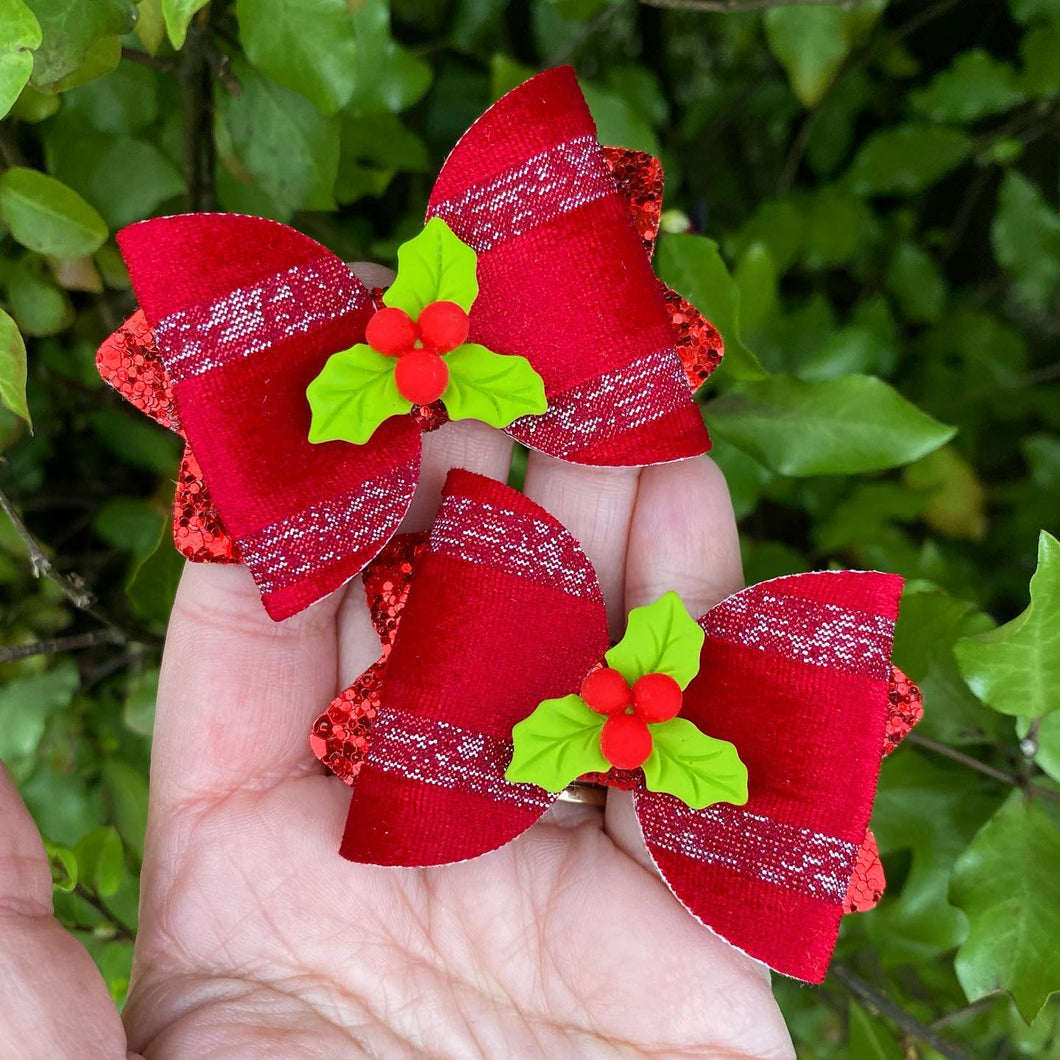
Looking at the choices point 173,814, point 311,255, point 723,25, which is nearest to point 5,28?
point 311,255

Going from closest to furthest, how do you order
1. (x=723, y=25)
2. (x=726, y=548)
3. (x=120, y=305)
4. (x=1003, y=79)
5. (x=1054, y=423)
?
(x=726, y=548), (x=120, y=305), (x=1003, y=79), (x=723, y=25), (x=1054, y=423)

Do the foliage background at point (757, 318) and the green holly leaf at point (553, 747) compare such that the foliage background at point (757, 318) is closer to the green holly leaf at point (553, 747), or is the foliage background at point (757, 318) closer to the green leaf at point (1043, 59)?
the green leaf at point (1043, 59)

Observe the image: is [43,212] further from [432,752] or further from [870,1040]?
[870,1040]

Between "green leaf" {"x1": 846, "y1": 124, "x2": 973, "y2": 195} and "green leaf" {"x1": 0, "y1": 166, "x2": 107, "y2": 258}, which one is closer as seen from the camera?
"green leaf" {"x1": 0, "y1": 166, "x2": 107, "y2": 258}

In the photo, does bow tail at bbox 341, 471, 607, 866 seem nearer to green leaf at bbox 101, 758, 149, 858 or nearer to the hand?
the hand

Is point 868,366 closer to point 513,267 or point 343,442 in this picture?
point 513,267

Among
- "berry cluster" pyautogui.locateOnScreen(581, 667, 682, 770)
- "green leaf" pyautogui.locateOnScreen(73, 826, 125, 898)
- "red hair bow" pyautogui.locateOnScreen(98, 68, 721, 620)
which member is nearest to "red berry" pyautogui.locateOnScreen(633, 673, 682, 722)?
"berry cluster" pyautogui.locateOnScreen(581, 667, 682, 770)
